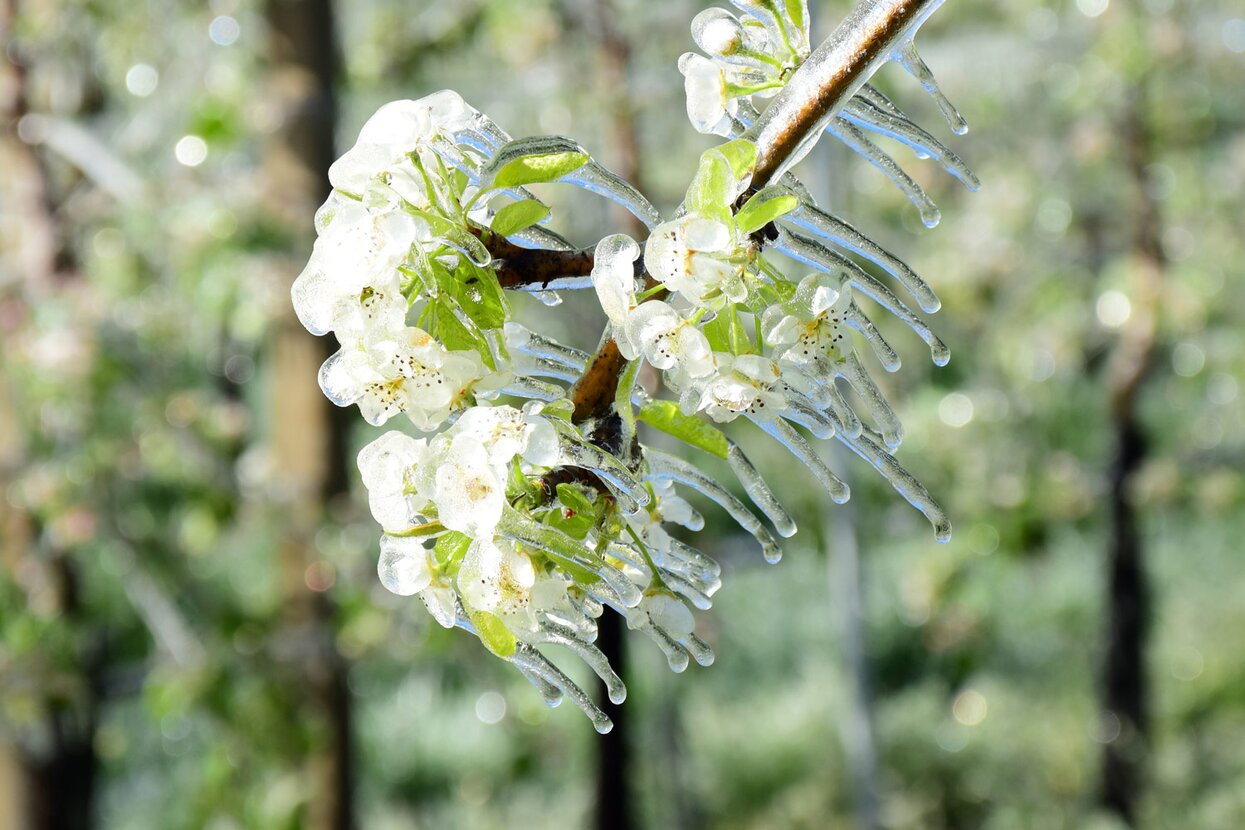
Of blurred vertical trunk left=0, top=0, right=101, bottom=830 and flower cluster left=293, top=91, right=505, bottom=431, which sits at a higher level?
flower cluster left=293, top=91, right=505, bottom=431

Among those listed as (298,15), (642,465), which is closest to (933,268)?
(298,15)

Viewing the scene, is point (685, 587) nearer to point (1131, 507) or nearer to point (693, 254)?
point (693, 254)

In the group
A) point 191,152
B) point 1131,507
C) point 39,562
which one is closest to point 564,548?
point 191,152

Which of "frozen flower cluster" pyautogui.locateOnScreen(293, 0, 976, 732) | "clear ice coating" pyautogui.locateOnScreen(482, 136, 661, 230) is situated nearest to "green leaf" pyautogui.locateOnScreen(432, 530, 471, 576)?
"frozen flower cluster" pyautogui.locateOnScreen(293, 0, 976, 732)

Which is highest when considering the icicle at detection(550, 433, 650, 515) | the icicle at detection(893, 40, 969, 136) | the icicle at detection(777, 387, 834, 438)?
the icicle at detection(893, 40, 969, 136)

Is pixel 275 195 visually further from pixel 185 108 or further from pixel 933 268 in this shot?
pixel 933 268

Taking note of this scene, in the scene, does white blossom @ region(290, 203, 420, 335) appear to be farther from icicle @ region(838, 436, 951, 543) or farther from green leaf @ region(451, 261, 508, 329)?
icicle @ region(838, 436, 951, 543)

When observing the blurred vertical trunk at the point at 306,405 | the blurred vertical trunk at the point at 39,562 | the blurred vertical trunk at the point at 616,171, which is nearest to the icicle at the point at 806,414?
the blurred vertical trunk at the point at 616,171
